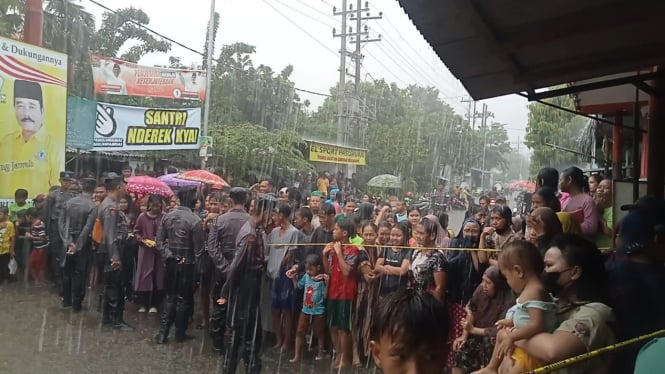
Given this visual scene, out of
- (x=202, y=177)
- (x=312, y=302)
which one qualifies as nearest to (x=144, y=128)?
(x=202, y=177)

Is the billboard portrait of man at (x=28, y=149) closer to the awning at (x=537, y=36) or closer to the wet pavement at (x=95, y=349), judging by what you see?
the wet pavement at (x=95, y=349)

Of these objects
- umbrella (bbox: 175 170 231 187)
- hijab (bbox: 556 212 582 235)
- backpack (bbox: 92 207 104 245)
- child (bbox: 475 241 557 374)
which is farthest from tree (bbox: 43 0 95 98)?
child (bbox: 475 241 557 374)

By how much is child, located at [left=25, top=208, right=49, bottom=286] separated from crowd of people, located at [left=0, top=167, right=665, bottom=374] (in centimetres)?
3

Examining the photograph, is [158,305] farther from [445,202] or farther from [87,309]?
[445,202]

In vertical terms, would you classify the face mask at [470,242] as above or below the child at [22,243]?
above

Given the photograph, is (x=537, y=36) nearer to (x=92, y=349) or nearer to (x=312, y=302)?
(x=312, y=302)

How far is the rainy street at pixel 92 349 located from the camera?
522cm

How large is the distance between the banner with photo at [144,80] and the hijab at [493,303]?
477 inches

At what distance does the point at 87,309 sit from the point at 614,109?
714 cm

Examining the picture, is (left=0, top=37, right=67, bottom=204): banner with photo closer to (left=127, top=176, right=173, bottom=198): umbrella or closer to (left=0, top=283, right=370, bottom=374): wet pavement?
(left=127, top=176, right=173, bottom=198): umbrella

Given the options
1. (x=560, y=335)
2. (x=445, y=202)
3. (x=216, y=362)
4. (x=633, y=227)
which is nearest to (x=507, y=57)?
(x=633, y=227)

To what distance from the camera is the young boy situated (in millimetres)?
8852

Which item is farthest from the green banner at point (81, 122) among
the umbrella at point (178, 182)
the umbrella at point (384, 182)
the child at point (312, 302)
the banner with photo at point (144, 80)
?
the umbrella at point (384, 182)

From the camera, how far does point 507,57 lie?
11.6ft
